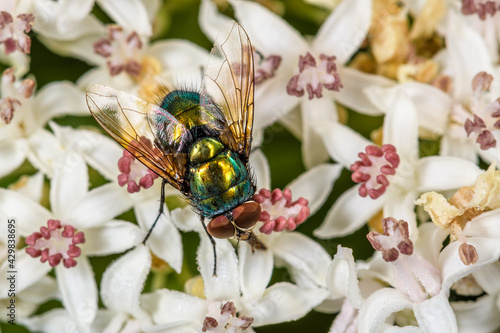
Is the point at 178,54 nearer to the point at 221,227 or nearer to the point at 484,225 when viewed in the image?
the point at 221,227

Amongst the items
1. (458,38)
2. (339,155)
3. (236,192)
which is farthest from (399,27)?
(236,192)

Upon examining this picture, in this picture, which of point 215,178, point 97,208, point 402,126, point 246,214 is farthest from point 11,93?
point 402,126

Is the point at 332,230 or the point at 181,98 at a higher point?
the point at 181,98

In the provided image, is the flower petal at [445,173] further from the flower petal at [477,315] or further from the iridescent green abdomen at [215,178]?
the iridescent green abdomen at [215,178]

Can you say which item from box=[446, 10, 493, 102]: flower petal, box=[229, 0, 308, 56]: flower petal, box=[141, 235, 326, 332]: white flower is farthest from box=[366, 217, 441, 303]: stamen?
box=[229, 0, 308, 56]: flower petal

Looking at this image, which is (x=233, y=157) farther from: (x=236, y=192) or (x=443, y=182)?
(x=443, y=182)
